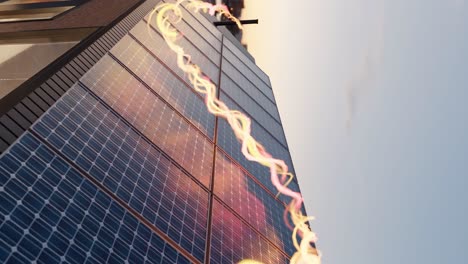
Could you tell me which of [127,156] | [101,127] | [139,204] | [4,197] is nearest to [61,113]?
[101,127]

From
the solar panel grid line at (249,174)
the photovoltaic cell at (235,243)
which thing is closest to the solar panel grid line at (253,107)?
the solar panel grid line at (249,174)

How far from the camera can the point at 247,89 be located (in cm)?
1584

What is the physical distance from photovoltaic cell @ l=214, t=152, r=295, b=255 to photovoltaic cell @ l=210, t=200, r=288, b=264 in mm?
331

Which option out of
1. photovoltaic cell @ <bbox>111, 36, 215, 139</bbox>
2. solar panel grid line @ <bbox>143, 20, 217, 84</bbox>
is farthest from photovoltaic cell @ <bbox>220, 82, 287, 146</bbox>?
photovoltaic cell @ <bbox>111, 36, 215, 139</bbox>

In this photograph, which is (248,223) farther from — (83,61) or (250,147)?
(83,61)

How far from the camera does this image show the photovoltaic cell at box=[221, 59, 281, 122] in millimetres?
15078

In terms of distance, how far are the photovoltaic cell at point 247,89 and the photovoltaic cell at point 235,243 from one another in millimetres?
7194

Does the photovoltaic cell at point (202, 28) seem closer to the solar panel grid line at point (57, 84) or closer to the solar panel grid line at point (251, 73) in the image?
the solar panel grid line at point (251, 73)

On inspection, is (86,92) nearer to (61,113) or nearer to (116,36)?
(61,113)

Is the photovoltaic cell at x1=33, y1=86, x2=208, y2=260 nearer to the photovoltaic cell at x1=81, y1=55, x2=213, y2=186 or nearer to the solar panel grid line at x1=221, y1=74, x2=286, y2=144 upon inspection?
the photovoltaic cell at x1=81, y1=55, x2=213, y2=186

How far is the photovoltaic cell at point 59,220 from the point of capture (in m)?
3.62

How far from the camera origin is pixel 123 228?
483cm

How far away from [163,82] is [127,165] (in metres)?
4.01

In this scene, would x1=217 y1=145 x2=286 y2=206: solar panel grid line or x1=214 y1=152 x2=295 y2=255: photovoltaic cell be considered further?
x1=217 y1=145 x2=286 y2=206: solar panel grid line
